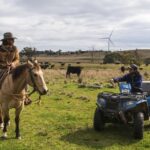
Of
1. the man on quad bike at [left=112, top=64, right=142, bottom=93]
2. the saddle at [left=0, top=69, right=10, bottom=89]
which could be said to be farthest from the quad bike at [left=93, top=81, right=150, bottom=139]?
the saddle at [left=0, top=69, right=10, bottom=89]

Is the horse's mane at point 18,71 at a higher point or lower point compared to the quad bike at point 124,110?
higher

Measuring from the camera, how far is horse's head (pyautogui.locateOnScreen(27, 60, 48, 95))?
33.3 feet

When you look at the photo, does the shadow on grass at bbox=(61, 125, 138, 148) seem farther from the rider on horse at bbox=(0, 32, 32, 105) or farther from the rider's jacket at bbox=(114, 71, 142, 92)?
the rider on horse at bbox=(0, 32, 32, 105)

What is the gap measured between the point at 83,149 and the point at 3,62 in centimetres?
346

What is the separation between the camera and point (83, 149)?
34.1ft

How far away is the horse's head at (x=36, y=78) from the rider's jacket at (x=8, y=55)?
4.59ft

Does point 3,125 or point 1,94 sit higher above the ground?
point 1,94

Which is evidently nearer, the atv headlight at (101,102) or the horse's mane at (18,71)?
the horse's mane at (18,71)

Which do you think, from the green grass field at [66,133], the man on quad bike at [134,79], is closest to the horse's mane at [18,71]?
the green grass field at [66,133]

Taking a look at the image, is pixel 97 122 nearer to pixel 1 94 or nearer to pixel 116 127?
pixel 116 127

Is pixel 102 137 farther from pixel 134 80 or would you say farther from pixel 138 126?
pixel 134 80

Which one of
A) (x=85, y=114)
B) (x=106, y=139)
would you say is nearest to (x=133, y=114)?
(x=106, y=139)

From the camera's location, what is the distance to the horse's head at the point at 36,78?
1016 centimetres

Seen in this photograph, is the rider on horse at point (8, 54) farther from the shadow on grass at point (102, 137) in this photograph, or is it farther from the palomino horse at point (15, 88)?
the shadow on grass at point (102, 137)
